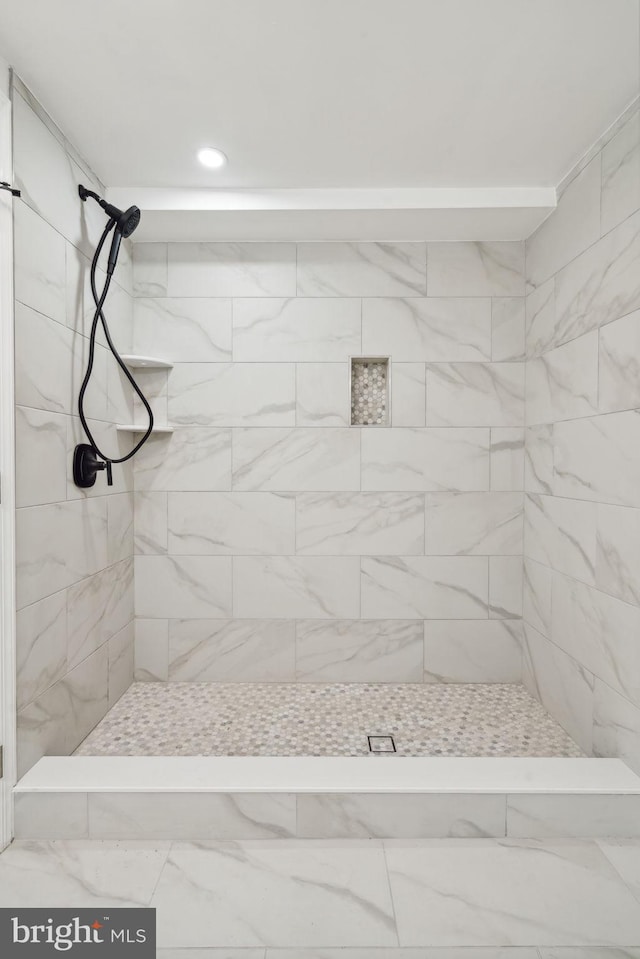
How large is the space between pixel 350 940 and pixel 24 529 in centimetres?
143

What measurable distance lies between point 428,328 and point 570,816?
198 cm

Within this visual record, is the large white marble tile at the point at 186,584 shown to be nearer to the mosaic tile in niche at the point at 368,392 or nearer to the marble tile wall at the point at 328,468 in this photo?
the marble tile wall at the point at 328,468

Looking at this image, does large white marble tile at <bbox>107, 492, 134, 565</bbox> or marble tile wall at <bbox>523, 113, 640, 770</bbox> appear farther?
large white marble tile at <bbox>107, 492, 134, 565</bbox>

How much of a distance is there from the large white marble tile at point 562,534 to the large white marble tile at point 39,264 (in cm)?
205

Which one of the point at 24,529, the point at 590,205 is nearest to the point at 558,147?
the point at 590,205

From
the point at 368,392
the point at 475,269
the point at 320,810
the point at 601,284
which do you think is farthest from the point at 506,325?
the point at 320,810

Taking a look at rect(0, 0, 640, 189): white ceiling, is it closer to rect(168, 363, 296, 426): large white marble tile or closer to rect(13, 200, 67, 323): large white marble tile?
rect(13, 200, 67, 323): large white marble tile

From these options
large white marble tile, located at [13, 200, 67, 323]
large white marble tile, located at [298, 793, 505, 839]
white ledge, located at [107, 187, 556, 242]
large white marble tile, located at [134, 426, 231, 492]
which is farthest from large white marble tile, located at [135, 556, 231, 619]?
white ledge, located at [107, 187, 556, 242]

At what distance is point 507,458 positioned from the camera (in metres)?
2.38

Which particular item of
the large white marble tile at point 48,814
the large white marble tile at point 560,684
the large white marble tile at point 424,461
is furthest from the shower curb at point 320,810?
the large white marble tile at point 424,461

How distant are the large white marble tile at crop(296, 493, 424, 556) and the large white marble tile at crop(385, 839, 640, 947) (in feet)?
3.92

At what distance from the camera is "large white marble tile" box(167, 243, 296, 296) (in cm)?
235

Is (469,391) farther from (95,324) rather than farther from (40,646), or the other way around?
(40,646)

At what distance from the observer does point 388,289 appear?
7.72ft
